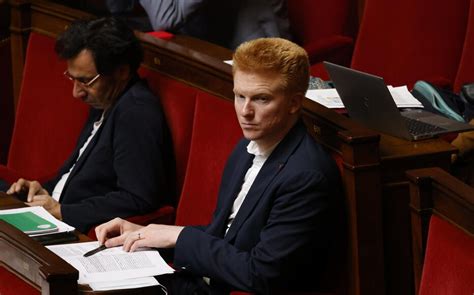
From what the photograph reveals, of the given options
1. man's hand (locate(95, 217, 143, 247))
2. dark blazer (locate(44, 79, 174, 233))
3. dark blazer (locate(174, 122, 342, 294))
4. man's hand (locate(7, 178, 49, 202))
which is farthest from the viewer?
man's hand (locate(7, 178, 49, 202))

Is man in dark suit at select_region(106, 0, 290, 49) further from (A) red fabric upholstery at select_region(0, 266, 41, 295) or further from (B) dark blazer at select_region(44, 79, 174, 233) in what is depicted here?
(A) red fabric upholstery at select_region(0, 266, 41, 295)

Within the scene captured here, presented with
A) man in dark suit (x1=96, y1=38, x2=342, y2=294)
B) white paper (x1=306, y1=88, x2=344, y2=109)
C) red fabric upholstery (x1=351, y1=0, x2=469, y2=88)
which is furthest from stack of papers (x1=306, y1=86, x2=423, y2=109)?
red fabric upholstery (x1=351, y1=0, x2=469, y2=88)

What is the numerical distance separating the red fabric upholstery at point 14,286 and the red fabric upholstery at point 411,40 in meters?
1.59

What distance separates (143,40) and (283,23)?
62 centimetres

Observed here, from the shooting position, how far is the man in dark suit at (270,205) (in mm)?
2105

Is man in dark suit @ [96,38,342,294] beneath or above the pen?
above

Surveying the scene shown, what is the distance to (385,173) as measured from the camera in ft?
7.22

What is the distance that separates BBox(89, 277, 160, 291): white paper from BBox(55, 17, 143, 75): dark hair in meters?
0.90

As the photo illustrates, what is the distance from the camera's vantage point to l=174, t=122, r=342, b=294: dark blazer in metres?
2.10

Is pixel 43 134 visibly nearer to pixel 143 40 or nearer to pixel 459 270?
pixel 143 40

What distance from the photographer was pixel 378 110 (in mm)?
2375

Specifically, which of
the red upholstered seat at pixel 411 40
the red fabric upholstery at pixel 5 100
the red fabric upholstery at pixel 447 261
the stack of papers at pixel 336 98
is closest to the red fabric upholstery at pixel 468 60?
the red upholstered seat at pixel 411 40

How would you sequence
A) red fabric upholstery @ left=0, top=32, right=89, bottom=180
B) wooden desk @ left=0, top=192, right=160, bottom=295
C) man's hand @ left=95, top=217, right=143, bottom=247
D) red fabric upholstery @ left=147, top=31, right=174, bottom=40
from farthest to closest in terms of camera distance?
1. red fabric upholstery @ left=0, top=32, right=89, bottom=180
2. red fabric upholstery @ left=147, top=31, right=174, bottom=40
3. man's hand @ left=95, top=217, right=143, bottom=247
4. wooden desk @ left=0, top=192, right=160, bottom=295

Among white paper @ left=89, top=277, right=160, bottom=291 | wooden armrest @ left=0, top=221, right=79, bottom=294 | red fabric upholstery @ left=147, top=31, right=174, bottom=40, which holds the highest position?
red fabric upholstery @ left=147, top=31, right=174, bottom=40
